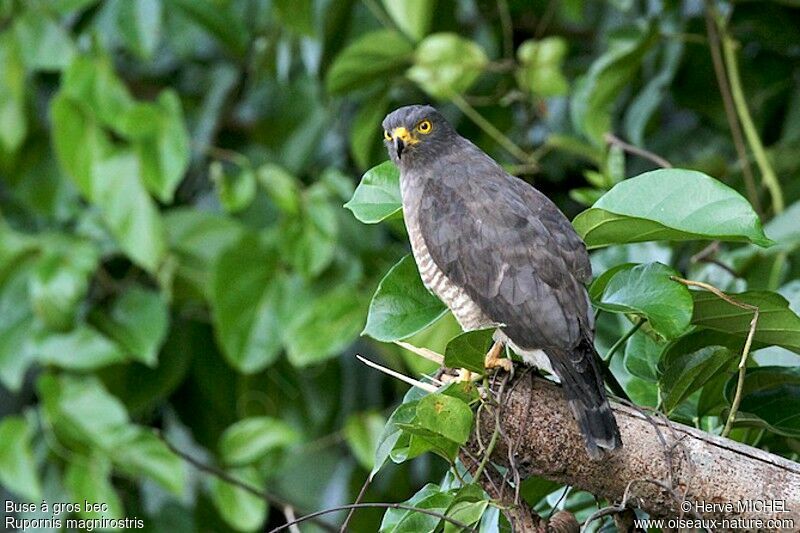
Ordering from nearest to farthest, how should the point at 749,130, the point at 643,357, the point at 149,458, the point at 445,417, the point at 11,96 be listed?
the point at 445,417 → the point at 643,357 → the point at 749,130 → the point at 149,458 → the point at 11,96

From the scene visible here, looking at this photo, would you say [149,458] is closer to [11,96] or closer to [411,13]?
[11,96]

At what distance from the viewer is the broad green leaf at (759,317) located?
1063mm

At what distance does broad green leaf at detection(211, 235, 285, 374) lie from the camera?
224 centimetres

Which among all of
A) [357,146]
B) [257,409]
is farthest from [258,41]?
[257,409]

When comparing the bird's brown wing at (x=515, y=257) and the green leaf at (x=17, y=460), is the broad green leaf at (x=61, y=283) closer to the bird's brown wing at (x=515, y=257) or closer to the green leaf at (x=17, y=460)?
the green leaf at (x=17, y=460)

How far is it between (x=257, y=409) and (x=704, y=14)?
1.28 metres

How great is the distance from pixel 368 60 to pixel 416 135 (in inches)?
28.9

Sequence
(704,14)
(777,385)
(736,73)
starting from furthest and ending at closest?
(704,14) < (736,73) < (777,385)

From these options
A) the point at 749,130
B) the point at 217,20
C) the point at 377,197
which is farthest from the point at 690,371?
the point at 217,20

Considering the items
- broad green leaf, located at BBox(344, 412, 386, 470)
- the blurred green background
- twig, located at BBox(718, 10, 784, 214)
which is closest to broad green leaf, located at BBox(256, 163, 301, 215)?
the blurred green background

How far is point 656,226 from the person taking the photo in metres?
1.04

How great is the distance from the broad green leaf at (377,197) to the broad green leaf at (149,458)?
3.55 ft

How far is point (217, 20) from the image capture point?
246cm

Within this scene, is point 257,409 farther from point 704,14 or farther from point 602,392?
point 602,392
